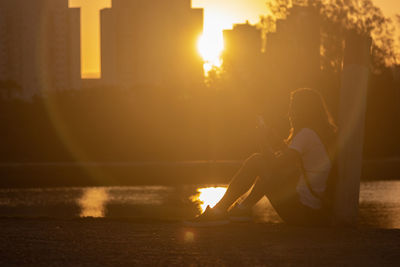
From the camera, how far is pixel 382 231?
5512 mm

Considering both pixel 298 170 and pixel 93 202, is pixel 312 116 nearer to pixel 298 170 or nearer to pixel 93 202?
pixel 298 170

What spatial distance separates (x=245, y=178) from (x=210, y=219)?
0.46m

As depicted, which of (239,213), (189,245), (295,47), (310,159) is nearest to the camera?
(189,245)

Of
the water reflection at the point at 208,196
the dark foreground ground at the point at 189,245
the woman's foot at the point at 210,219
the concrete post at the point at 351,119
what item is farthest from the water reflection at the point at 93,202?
the concrete post at the point at 351,119

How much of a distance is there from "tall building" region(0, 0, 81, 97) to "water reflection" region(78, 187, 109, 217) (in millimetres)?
105362

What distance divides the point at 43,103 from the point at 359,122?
39865 millimetres

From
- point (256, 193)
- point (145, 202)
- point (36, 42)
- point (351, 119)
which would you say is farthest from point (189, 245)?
point (36, 42)

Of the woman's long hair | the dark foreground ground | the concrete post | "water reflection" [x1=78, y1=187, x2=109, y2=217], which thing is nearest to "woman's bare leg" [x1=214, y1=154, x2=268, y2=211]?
the dark foreground ground

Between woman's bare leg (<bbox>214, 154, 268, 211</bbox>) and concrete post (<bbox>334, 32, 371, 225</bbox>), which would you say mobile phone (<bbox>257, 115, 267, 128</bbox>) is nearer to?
woman's bare leg (<bbox>214, 154, 268, 211</bbox>)

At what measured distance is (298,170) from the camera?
215 inches

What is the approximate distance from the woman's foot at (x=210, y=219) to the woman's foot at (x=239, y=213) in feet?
0.20

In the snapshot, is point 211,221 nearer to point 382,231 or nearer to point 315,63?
point 382,231

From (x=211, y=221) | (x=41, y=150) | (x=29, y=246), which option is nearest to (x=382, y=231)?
(x=211, y=221)

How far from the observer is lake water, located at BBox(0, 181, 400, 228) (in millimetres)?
9703
